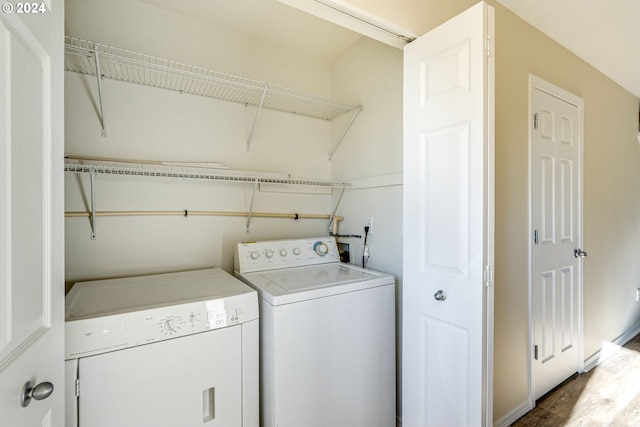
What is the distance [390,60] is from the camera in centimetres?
188

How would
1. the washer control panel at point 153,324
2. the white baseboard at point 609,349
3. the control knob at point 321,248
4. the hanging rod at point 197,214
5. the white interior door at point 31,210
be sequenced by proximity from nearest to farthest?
the white interior door at point 31,210 → the washer control panel at point 153,324 → the hanging rod at point 197,214 → the control knob at point 321,248 → the white baseboard at point 609,349

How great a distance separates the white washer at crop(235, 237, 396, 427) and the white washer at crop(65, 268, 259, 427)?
102 mm

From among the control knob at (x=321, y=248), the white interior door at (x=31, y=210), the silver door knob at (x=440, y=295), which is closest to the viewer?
the white interior door at (x=31, y=210)

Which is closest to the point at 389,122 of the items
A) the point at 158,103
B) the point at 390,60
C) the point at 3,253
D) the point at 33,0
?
the point at 390,60

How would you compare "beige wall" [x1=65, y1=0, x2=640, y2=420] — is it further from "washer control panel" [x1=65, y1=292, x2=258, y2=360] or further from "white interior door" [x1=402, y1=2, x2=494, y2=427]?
"washer control panel" [x1=65, y1=292, x2=258, y2=360]

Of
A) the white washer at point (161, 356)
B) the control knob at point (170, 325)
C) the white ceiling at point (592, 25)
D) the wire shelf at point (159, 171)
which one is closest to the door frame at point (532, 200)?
the white ceiling at point (592, 25)

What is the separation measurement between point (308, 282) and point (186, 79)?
1.39 meters

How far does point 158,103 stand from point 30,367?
1531 millimetres

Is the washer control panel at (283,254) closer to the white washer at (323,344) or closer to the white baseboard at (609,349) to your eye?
the white washer at (323,344)

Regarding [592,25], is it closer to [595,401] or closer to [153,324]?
[595,401]

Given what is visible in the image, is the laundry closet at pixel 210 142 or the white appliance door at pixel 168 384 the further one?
the laundry closet at pixel 210 142

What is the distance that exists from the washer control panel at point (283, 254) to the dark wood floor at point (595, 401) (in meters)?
1.52

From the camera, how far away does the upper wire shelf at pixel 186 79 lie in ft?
4.67

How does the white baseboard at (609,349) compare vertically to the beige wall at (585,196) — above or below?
below
